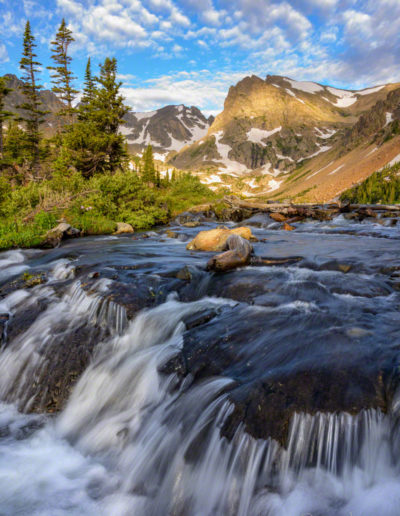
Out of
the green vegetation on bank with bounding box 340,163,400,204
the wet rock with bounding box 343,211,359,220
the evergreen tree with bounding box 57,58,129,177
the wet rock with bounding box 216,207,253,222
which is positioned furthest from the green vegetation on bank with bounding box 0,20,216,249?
the green vegetation on bank with bounding box 340,163,400,204

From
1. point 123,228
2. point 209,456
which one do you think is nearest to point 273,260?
point 209,456

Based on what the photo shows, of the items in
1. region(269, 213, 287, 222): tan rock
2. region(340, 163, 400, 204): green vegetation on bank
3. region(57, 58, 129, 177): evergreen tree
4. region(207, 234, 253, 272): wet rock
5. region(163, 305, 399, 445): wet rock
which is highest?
region(57, 58, 129, 177): evergreen tree

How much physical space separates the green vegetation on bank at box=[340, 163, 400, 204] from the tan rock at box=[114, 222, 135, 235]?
29882 mm

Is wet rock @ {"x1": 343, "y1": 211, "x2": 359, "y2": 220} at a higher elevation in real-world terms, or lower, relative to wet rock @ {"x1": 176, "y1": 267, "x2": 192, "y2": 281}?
higher

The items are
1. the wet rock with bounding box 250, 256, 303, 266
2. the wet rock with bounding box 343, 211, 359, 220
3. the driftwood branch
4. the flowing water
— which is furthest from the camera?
the driftwood branch

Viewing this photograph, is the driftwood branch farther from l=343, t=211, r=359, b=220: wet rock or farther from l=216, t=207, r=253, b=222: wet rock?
l=343, t=211, r=359, b=220: wet rock

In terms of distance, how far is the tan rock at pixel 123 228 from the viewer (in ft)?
56.5

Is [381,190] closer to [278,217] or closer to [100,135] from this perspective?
[278,217]

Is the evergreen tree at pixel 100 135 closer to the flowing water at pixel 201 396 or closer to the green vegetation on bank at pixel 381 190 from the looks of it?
the flowing water at pixel 201 396

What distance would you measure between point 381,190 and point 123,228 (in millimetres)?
35556

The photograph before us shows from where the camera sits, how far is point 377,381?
10.7 feet

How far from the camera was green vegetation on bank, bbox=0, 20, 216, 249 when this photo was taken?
14875mm

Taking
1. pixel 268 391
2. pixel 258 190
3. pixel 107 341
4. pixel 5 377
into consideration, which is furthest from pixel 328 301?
pixel 258 190

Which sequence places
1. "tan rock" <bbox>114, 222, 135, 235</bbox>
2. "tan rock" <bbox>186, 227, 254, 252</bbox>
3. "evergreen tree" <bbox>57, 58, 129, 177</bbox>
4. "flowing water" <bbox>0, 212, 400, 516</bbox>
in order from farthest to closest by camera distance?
"evergreen tree" <bbox>57, 58, 129, 177</bbox>, "tan rock" <bbox>114, 222, 135, 235</bbox>, "tan rock" <bbox>186, 227, 254, 252</bbox>, "flowing water" <bbox>0, 212, 400, 516</bbox>
